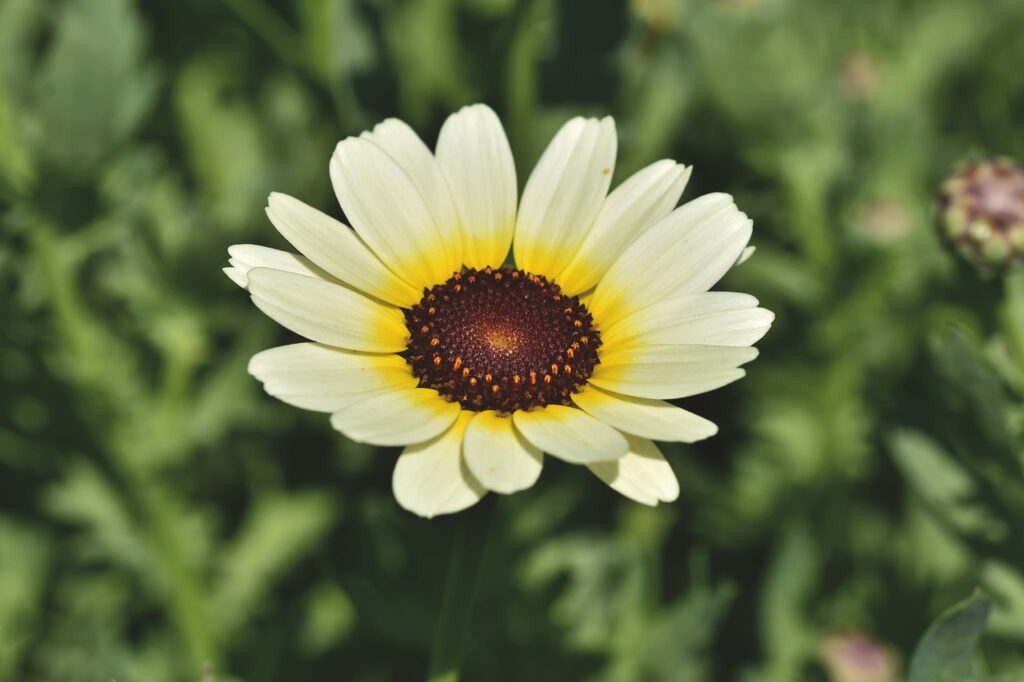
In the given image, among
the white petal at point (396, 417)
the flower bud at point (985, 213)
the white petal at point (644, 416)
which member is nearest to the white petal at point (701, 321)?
the white petal at point (644, 416)

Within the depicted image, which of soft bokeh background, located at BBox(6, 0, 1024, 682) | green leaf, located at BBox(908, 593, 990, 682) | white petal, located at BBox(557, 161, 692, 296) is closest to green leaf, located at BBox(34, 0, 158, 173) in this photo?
soft bokeh background, located at BBox(6, 0, 1024, 682)

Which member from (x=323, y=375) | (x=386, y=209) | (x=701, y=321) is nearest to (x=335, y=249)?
(x=386, y=209)

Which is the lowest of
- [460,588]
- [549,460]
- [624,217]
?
[460,588]

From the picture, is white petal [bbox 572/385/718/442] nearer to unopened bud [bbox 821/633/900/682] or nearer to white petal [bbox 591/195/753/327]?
white petal [bbox 591/195/753/327]

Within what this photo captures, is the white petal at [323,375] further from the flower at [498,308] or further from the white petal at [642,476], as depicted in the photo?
the white petal at [642,476]

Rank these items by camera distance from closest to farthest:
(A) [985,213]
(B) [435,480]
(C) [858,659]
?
(B) [435,480], (A) [985,213], (C) [858,659]

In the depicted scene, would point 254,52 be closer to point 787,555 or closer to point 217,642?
point 217,642

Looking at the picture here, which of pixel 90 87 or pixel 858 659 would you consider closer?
pixel 90 87

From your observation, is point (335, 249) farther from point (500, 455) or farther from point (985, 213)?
point (985, 213)
